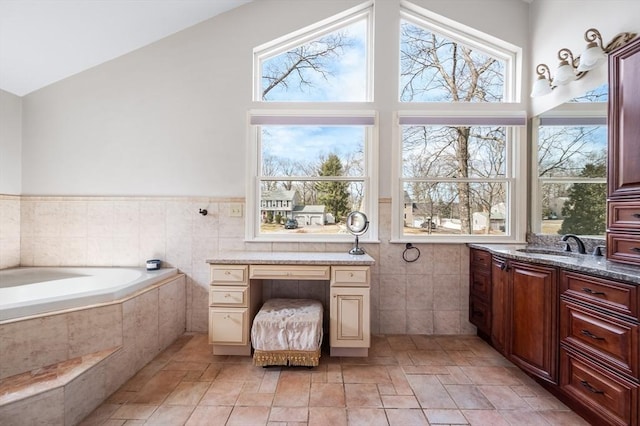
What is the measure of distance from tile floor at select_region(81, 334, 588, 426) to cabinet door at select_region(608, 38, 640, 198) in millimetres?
1374

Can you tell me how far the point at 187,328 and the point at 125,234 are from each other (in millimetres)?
1075

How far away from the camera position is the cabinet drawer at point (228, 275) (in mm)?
2213

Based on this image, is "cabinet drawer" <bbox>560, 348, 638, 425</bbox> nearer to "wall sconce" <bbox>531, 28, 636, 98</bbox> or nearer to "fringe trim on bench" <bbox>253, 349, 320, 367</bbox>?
"fringe trim on bench" <bbox>253, 349, 320, 367</bbox>

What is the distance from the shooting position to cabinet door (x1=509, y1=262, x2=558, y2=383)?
1.73 meters

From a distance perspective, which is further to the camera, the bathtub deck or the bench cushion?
the bench cushion

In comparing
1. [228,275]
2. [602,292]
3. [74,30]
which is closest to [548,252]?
[602,292]

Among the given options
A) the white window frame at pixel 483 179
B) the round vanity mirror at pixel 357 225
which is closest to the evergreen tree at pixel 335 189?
the round vanity mirror at pixel 357 225

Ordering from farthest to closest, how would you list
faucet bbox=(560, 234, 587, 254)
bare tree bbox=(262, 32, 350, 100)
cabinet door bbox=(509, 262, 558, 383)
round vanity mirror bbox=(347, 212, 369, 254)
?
Result: 1. bare tree bbox=(262, 32, 350, 100)
2. round vanity mirror bbox=(347, 212, 369, 254)
3. faucet bbox=(560, 234, 587, 254)
4. cabinet door bbox=(509, 262, 558, 383)

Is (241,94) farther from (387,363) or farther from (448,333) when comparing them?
(448,333)

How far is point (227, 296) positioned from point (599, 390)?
7.48 feet

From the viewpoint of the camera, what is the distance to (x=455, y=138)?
9.14 ft

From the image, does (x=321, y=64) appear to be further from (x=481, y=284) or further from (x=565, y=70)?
(x=481, y=284)

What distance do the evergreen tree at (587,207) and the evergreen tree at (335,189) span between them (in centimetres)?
179

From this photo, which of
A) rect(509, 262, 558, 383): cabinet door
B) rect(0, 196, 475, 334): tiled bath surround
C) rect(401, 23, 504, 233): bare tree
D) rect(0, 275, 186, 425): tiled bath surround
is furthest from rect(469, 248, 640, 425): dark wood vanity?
rect(0, 275, 186, 425): tiled bath surround
